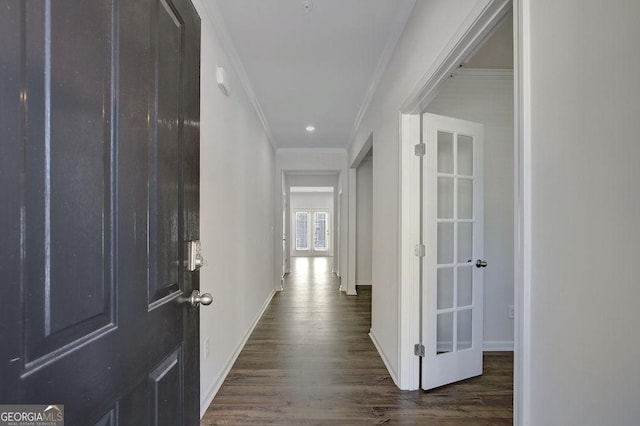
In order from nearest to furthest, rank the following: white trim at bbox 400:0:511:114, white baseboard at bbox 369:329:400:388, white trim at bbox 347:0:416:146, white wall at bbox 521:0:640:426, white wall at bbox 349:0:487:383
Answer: white wall at bbox 521:0:640:426 < white trim at bbox 400:0:511:114 < white wall at bbox 349:0:487:383 < white trim at bbox 347:0:416:146 < white baseboard at bbox 369:329:400:388

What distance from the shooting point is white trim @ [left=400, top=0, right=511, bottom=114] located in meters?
1.19

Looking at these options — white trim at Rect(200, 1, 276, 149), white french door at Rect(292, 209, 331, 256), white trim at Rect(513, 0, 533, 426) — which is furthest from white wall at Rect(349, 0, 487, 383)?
white french door at Rect(292, 209, 331, 256)

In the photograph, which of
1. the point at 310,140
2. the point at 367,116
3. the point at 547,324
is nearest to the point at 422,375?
the point at 547,324

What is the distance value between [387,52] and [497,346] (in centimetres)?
285

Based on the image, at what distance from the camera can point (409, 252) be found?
2246 mm

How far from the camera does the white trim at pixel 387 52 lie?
207 cm

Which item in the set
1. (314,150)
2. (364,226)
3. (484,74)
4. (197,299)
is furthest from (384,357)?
(314,150)

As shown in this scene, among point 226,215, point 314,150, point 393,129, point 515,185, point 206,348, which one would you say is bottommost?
point 206,348

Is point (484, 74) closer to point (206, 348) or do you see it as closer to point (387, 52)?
point (387, 52)

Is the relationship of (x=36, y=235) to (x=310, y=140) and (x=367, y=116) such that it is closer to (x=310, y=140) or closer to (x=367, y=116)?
(x=367, y=116)

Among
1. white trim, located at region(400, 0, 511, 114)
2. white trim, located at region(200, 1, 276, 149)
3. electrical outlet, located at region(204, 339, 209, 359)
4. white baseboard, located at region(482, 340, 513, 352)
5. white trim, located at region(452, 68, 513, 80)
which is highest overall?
white trim, located at region(452, 68, 513, 80)

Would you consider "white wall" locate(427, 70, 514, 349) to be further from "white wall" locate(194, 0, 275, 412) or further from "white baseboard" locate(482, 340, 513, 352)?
"white wall" locate(194, 0, 275, 412)

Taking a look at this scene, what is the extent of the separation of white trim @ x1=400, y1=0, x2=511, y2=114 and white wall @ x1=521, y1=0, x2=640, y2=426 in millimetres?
291

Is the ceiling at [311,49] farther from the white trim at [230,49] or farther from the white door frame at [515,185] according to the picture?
the white door frame at [515,185]
